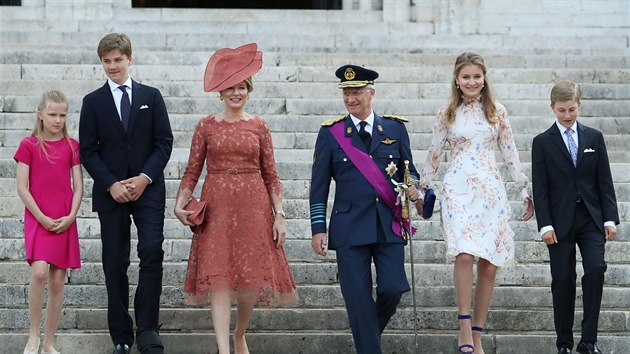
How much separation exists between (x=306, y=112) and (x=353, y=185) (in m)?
4.84

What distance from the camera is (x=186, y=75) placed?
1439 cm

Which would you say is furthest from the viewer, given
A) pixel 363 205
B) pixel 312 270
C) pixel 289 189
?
pixel 289 189

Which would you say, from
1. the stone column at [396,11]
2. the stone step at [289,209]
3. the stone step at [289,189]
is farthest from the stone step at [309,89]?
the stone column at [396,11]

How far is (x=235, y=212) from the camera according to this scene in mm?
8914

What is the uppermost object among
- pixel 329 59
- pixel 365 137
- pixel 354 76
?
pixel 329 59

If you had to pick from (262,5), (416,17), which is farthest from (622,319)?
(262,5)

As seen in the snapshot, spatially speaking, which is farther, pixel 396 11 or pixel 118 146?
pixel 396 11

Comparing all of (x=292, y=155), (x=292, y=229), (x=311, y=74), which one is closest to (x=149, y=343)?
(x=292, y=229)

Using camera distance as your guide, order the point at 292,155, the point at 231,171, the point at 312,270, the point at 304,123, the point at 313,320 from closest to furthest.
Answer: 1. the point at 231,171
2. the point at 313,320
3. the point at 312,270
4. the point at 292,155
5. the point at 304,123

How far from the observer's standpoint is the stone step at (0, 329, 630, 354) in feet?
30.8

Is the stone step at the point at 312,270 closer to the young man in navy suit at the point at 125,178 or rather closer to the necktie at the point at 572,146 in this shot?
the young man in navy suit at the point at 125,178

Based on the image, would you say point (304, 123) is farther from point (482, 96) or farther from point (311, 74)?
point (482, 96)

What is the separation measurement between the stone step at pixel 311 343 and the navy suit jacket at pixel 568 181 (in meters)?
0.91

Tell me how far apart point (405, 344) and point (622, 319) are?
5.48ft
